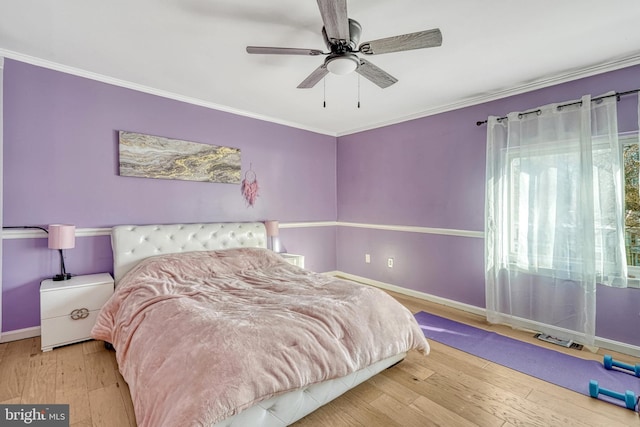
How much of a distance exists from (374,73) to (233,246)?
2666 mm

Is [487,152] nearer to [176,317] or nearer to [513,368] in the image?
[513,368]

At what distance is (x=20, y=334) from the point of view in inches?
104

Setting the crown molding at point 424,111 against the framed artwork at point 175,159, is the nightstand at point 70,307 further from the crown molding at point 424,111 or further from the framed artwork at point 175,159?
the crown molding at point 424,111

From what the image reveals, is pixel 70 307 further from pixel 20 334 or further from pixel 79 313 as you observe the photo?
pixel 20 334

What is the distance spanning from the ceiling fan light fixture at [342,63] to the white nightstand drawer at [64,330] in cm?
296

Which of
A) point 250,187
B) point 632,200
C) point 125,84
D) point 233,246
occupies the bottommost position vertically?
point 233,246

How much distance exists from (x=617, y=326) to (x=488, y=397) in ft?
5.55

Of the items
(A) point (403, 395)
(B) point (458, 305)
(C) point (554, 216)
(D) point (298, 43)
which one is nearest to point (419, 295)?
(B) point (458, 305)

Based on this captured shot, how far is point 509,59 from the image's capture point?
8.47ft

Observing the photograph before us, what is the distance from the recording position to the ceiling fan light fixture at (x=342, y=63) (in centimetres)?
190

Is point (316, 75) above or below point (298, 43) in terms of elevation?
below

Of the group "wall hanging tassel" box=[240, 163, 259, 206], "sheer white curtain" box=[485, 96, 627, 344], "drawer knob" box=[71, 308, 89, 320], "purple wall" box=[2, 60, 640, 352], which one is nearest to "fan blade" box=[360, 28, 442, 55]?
"sheer white curtain" box=[485, 96, 627, 344]

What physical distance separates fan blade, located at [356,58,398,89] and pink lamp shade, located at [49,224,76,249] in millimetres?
2893

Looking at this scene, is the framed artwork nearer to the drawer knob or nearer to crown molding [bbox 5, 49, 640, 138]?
crown molding [bbox 5, 49, 640, 138]
